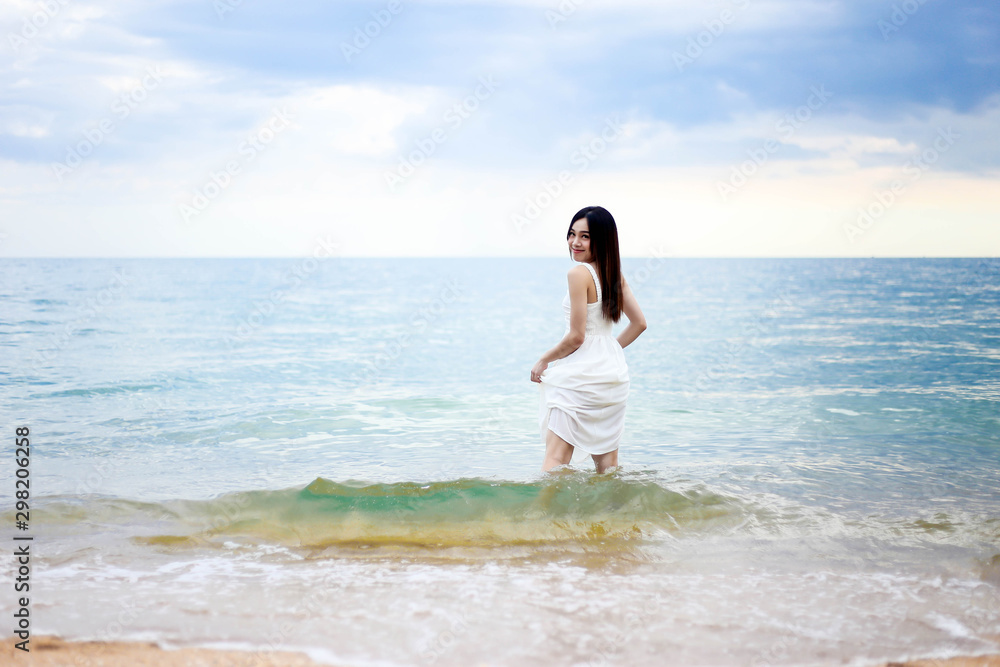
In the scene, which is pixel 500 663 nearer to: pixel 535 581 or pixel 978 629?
pixel 535 581

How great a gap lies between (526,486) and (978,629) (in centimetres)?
289

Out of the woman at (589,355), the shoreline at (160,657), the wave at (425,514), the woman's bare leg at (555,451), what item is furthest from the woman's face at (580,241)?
the shoreline at (160,657)

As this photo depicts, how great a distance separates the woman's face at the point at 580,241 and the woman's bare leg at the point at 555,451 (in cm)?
124

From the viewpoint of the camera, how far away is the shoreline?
2789mm

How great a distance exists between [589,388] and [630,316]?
58cm

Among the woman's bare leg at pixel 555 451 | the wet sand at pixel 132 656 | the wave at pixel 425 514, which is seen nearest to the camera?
the wet sand at pixel 132 656

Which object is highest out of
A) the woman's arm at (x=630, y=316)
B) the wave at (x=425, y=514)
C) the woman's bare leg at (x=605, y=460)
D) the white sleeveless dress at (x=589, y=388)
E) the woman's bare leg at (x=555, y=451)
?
the woman's arm at (x=630, y=316)

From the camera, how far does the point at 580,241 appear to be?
14.9 feet

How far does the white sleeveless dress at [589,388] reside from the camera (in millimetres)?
4699

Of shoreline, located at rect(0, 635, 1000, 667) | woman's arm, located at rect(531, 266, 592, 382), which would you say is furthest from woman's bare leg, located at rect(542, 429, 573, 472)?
shoreline, located at rect(0, 635, 1000, 667)

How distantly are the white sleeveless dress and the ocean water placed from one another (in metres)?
0.43

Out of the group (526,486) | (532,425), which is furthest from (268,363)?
(526,486)

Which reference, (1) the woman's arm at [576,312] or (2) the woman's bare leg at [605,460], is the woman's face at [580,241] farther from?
(2) the woman's bare leg at [605,460]

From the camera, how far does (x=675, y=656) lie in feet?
9.34
